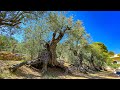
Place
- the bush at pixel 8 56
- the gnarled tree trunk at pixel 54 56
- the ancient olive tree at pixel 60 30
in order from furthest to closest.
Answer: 1. the gnarled tree trunk at pixel 54 56
2. the ancient olive tree at pixel 60 30
3. the bush at pixel 8 56

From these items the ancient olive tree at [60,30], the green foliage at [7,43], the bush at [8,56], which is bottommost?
the bush at [8,56]

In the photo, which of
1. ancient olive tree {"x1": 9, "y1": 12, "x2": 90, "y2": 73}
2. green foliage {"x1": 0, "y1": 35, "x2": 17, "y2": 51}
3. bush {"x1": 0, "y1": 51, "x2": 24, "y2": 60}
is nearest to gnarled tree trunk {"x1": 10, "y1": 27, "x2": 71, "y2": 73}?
ancient olive tree {"x1": 9, "y1": 12, "x2": 90, "y2": 73}

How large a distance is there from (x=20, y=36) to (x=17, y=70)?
1237mm

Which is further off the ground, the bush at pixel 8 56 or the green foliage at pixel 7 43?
the green foliage at pixel 7 43

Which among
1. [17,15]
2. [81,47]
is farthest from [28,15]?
[81,47]

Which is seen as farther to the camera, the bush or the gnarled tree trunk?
the gnarled tree trunk

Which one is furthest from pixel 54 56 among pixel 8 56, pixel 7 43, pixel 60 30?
pixel 7 43

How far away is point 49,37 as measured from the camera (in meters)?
6.96

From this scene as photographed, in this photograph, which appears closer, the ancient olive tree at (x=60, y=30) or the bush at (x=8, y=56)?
the bush at (x=8, y=56)

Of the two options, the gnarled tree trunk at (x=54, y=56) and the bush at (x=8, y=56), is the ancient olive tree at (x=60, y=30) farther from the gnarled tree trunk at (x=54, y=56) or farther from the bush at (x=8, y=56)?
the bush at (x=8, y=56)

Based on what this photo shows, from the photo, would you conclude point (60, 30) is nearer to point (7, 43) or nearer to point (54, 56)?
point (54, 56)

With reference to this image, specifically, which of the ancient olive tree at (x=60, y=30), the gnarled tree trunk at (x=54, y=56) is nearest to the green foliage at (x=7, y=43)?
the gnarled tree trunk at (x=54, y=56)

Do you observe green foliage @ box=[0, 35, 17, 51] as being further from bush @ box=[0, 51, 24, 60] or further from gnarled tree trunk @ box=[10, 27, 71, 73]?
gnarled tree trunk @ box=[10, 27, 71, 73]
